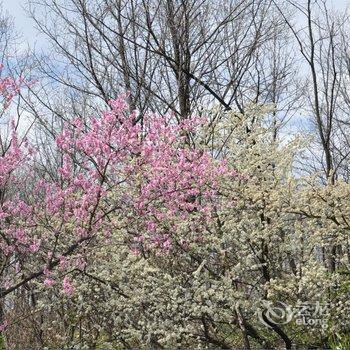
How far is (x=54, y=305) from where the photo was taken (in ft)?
17.8

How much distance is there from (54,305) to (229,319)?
1.97 meters

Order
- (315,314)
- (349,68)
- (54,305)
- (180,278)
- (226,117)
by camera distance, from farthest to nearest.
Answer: (349,68) < (226,117) < (54,305) < (180,278) < (315,314)

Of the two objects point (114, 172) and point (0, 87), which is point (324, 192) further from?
point (0, 87)

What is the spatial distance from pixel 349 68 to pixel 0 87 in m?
11.1

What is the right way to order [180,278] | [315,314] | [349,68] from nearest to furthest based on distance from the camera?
[315,314] < [180,278] < [349,68]

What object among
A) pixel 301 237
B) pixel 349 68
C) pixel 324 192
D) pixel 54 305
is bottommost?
pixel 54 305

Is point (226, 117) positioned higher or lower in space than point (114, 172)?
higher

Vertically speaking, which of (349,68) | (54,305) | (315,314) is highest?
(349,68)

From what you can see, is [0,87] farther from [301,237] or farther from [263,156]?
[301,237]

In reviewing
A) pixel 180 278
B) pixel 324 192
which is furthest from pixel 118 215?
pixel 324 192

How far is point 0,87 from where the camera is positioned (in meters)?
4.77

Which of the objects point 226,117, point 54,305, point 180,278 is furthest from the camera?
point 226,117

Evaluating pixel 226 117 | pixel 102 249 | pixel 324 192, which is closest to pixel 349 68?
pixel 226 117

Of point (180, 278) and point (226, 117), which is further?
point (226, 117)
